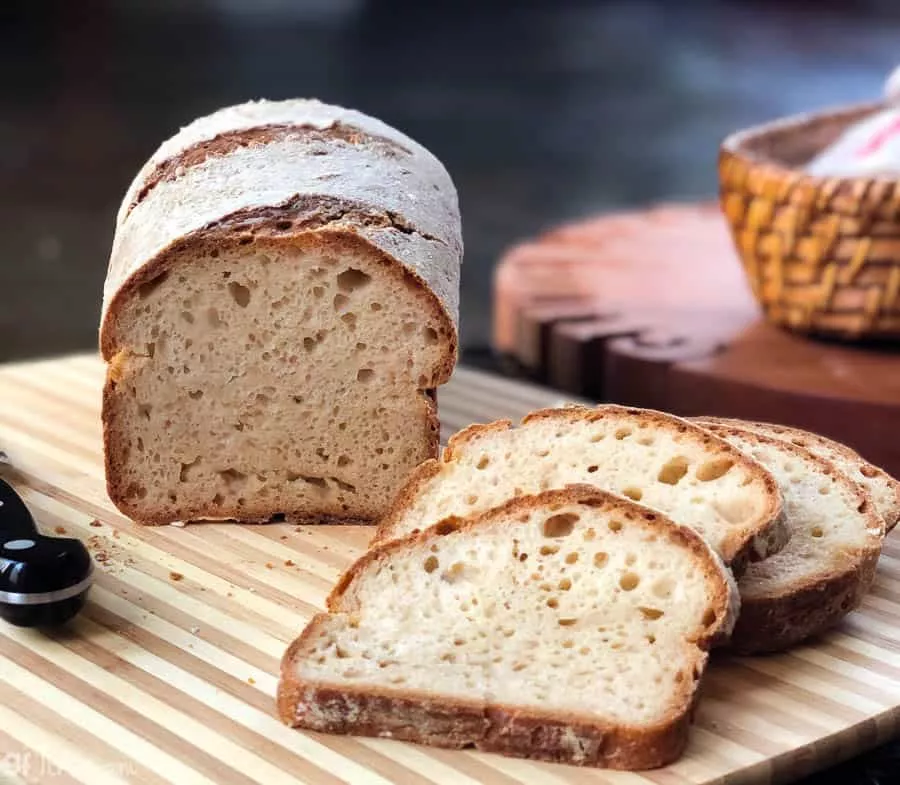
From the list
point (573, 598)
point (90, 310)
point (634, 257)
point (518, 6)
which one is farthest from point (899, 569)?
point (518, 6)

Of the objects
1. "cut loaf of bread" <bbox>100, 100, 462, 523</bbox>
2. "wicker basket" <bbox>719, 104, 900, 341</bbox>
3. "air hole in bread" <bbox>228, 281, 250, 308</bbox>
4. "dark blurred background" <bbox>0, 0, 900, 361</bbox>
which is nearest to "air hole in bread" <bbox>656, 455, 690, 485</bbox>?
"cut loaf of bread" <bbox>100, 100, 462, 523</bbox>

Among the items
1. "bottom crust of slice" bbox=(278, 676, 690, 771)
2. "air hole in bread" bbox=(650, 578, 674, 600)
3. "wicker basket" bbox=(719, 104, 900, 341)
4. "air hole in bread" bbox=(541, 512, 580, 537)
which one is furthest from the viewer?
"wicker basket" bbox=(719, 104, 900, 341)

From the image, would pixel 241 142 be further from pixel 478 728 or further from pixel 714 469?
pixel 478 728

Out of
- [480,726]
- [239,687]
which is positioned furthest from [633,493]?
[239,687]

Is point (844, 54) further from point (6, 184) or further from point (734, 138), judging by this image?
point (734, 138)

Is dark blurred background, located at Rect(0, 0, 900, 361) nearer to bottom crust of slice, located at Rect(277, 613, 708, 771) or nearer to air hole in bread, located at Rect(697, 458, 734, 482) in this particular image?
air hole in bread, located at Rect(697, 458, 734, 482)

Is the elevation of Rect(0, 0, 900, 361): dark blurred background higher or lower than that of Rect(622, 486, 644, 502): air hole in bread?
lower

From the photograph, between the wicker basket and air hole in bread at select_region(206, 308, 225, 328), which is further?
the wicker basket

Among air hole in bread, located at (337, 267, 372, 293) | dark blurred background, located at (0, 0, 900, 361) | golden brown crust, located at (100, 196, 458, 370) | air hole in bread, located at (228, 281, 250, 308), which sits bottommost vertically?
dark blurred background, located at (0, 0, 900, 361)
